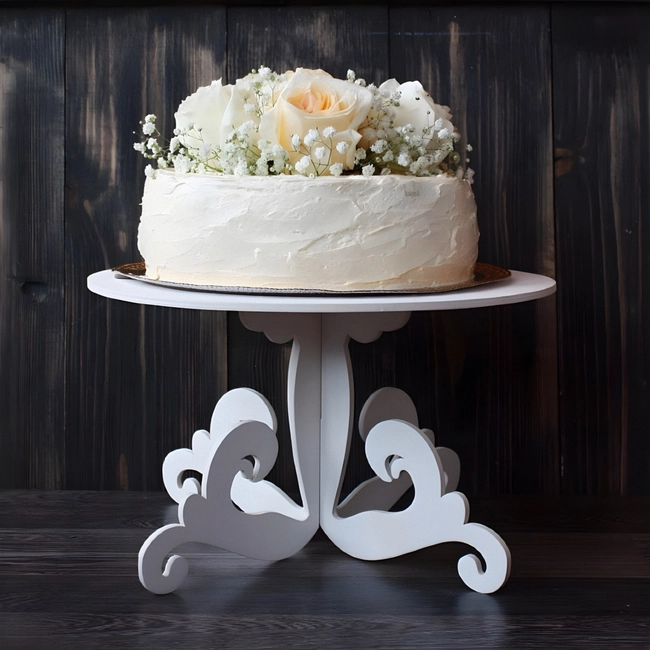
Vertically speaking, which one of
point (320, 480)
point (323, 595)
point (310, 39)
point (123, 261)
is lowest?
point (323, 595)

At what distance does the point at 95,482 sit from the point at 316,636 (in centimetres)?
81

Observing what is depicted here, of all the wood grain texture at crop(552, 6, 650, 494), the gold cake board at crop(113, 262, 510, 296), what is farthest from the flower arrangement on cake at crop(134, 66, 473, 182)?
the wood grain texture at crop(552, 6, 650, 494)

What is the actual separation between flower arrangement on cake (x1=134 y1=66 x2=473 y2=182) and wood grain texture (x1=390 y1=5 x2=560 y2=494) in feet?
1.52

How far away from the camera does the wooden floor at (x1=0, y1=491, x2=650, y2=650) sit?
3.84 ft

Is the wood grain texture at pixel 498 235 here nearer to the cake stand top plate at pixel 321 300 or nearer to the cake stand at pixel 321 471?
the cake stand at pixel 321 471

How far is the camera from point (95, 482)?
180 cm

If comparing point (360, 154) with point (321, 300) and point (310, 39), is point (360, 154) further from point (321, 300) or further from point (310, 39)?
point (310, 39)

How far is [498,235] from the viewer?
171 centimetres

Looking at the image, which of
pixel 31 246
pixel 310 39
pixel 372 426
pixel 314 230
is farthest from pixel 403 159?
pixel 31 246

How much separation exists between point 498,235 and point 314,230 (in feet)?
2.26

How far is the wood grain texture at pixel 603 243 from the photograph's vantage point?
168 cm

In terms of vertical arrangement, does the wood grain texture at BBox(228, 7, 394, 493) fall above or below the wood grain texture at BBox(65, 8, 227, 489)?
above

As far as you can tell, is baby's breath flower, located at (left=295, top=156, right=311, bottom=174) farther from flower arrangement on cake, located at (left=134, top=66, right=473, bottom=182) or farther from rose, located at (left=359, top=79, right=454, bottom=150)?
rose, located at (left=359, top=79, right=454, bottom=150)

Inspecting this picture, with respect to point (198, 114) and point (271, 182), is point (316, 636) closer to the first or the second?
point (271, 182)
